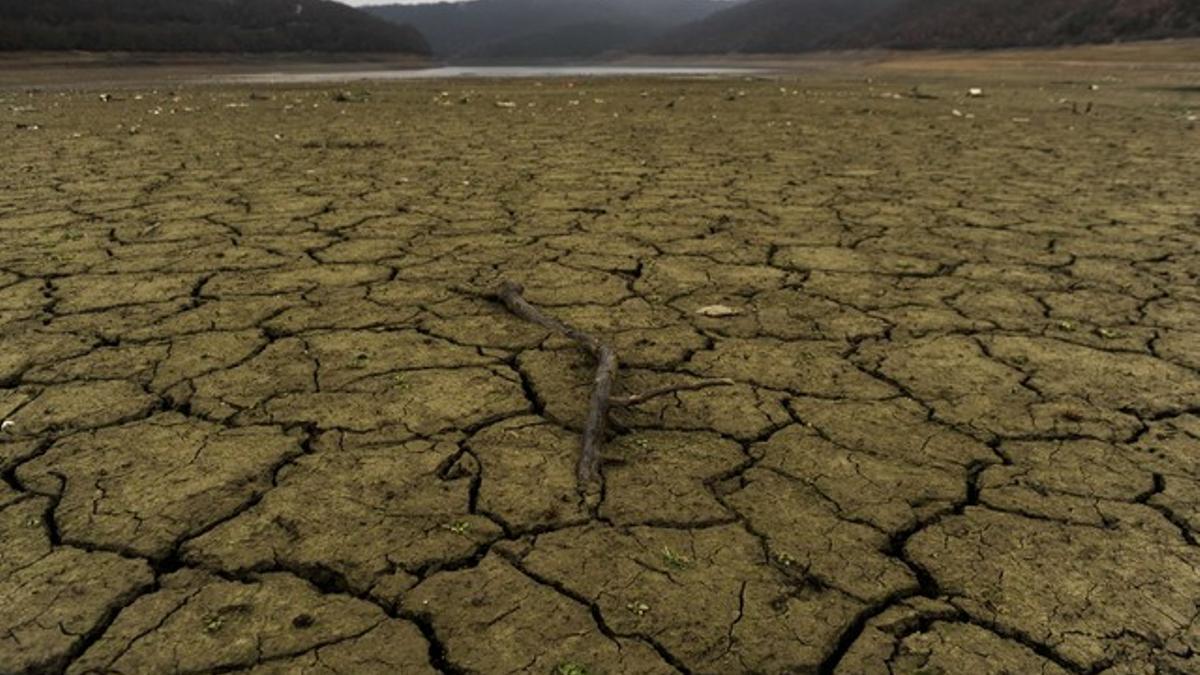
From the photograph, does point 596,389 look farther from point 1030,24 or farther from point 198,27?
point 198,27

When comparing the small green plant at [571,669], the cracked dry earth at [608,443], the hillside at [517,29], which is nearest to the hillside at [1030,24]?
the cracked dry earth at [608,443]

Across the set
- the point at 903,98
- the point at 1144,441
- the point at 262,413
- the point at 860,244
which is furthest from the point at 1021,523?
the point at 903,98

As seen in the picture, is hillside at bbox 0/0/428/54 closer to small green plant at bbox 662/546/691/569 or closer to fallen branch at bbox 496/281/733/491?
fallen branch at bbox 496/281/733/491

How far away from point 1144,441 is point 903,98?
11138 mm

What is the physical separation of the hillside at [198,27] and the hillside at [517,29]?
4681 cm

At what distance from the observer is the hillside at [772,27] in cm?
7394

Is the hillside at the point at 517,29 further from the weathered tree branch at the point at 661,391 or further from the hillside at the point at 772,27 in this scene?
the weathered tree branch at the point at 661,391

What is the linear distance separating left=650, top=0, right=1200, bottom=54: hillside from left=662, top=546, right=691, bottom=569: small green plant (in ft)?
112

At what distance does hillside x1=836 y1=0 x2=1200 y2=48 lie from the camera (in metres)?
29.3

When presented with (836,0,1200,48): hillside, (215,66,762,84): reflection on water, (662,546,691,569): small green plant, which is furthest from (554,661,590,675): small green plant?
(836,0,1200,48): hillside

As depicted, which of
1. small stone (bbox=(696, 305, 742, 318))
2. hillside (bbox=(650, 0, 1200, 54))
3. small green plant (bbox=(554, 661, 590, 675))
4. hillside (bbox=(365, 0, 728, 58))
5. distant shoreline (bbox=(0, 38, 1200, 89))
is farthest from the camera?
hillside (bbox=(365, 0, 728, 58))

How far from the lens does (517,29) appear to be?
153 meters

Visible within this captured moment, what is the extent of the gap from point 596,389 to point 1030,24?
46.8 metres

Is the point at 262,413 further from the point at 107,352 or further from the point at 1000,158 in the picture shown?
the point at 1000,158
